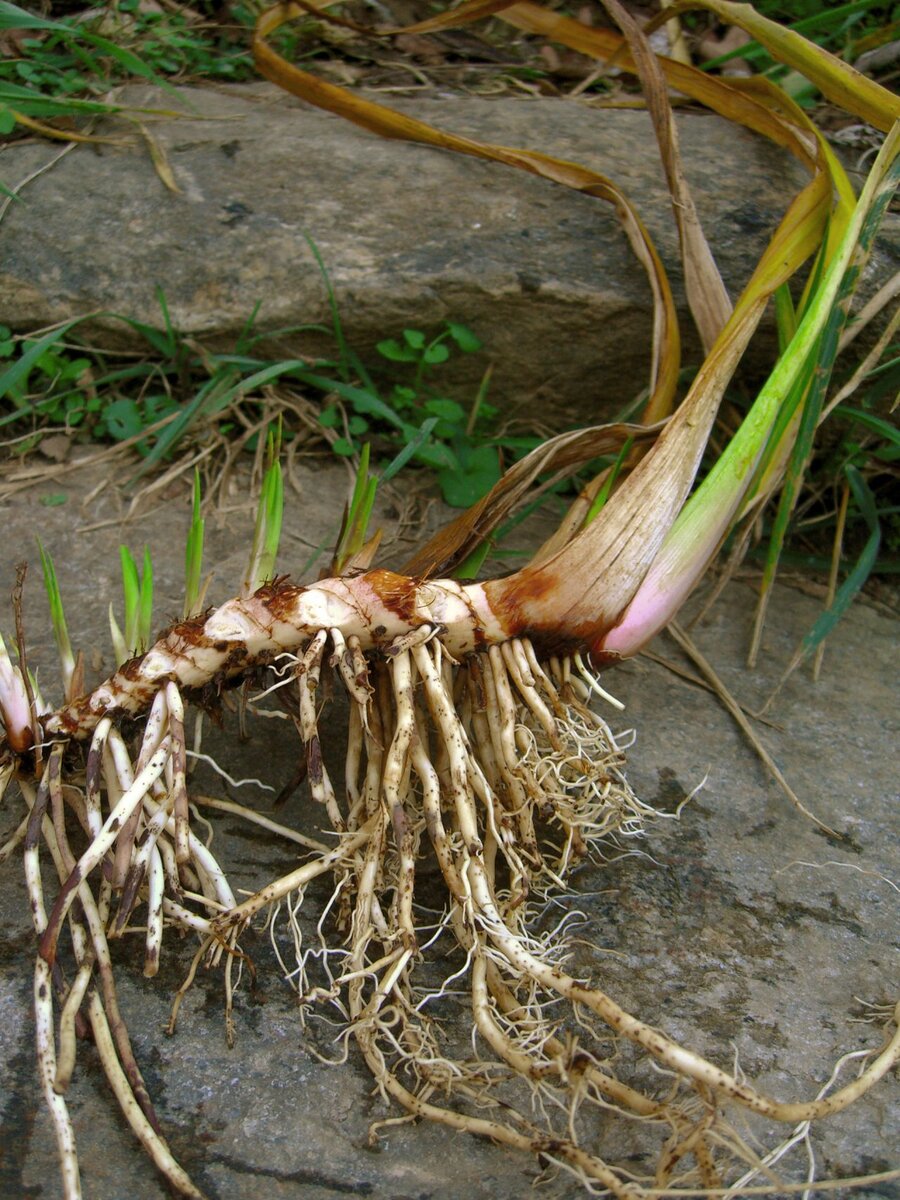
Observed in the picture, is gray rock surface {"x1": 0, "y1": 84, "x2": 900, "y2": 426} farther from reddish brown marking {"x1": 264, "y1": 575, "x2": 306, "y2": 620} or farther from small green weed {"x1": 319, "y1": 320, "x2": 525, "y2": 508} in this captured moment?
reddish brown marking {"x1": 264, "y1": 575, "x2": 306, "y2": 620}

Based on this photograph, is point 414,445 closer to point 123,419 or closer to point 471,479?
point 471,479

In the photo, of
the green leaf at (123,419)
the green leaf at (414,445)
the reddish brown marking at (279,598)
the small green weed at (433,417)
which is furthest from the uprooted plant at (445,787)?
the green leaf at (123,419)

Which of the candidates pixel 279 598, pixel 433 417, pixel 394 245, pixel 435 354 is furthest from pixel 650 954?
pixel 394 245

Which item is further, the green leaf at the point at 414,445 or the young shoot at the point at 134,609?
the green leaf at the point at 414,445

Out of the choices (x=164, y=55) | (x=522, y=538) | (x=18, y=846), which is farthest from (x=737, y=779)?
(x=164, y=55)

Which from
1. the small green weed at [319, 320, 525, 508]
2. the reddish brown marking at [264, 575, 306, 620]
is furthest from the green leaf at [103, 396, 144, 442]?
the reddish brown marking at [264, 575, 306, 620]

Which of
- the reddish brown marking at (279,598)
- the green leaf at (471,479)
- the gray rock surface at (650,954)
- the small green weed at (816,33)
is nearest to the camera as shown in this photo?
the gray rock surface at (650,954)

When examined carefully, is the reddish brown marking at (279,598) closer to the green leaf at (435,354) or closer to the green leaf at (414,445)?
the green leaf at (414,445)
